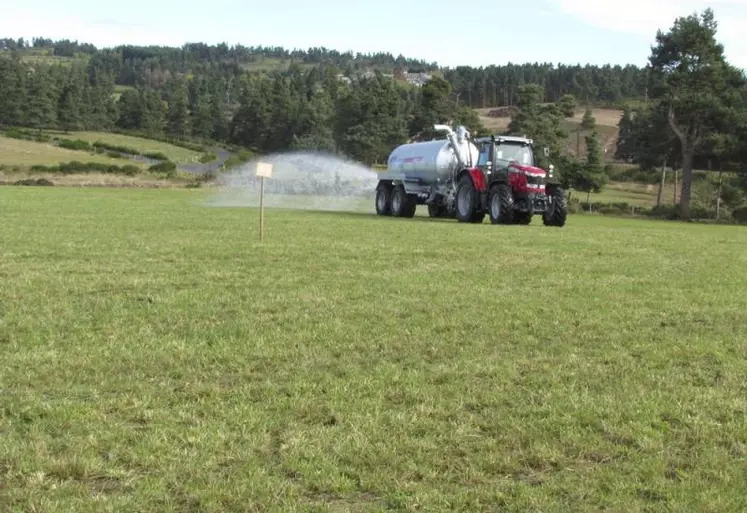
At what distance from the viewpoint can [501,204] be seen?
982 inches

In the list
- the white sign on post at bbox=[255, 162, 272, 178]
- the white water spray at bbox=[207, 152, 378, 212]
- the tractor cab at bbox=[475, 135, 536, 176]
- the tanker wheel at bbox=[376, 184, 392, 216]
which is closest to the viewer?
the white sign on post at bbox=[255, 162, 272, 178]

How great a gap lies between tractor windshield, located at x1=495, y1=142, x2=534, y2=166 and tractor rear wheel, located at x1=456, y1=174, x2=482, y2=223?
1357 millimetres

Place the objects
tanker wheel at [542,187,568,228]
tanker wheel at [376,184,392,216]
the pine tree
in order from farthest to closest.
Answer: the pine tree
tanker wheel at [376,184,392,216]
tanker wheel at [542,187,568,228]

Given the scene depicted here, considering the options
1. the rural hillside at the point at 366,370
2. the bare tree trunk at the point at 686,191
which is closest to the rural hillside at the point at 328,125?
the bare tree trunk at the point at 686,191

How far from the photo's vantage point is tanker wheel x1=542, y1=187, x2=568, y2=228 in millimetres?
26094

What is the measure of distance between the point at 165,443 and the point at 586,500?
256cm

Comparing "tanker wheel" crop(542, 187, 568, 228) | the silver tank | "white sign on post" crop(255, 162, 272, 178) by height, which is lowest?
"tanker wheel" crop(542, 187, 568, 228)

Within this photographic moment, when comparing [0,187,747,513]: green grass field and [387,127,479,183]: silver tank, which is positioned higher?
[387,127,479,183]: silver tank

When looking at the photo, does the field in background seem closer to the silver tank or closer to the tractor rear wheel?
the silver tank

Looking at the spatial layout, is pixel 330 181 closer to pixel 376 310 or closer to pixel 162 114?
pixel 376 310

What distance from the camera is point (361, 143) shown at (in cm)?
9112

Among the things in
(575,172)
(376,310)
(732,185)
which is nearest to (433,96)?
(575,172)

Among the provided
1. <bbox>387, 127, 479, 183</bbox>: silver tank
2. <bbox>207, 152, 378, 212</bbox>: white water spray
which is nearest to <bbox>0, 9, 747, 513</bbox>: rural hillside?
<bbox>387, 127, 479, 183</bbox>: silver tank

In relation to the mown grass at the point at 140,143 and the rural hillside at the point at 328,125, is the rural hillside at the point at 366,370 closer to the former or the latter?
the rural hillside at the point at 328,125
